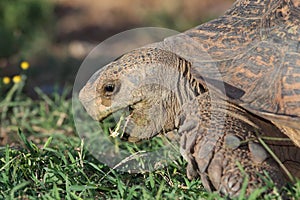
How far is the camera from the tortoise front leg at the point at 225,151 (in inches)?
105

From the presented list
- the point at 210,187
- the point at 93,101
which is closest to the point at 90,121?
the point at 93,101

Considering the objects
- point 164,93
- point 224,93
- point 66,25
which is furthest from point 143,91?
point 66,25

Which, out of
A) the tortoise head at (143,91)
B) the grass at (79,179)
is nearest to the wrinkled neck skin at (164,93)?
the tortoise head at (143,91)

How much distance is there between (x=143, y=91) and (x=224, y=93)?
0.54 meters

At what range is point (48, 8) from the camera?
7.81m

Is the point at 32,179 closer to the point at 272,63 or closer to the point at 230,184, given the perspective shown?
the point at 230,184

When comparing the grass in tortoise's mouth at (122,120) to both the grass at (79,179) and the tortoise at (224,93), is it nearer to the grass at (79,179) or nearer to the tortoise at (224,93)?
the tortoise at (224,93)

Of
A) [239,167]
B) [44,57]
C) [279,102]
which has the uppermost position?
[279,102]

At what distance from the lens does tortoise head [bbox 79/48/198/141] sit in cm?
324

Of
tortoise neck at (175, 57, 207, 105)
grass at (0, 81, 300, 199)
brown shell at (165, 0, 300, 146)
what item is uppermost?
brown shell at (165, 0, 300, 146)

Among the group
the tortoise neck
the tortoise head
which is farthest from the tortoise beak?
the tortoise neck

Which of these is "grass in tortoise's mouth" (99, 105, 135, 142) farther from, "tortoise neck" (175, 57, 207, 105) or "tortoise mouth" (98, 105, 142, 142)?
"tortoise neck" (175, 57, 207, 105)

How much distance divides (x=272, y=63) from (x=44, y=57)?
4.64 m

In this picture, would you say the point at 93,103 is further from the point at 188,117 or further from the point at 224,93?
the point at 224,93
